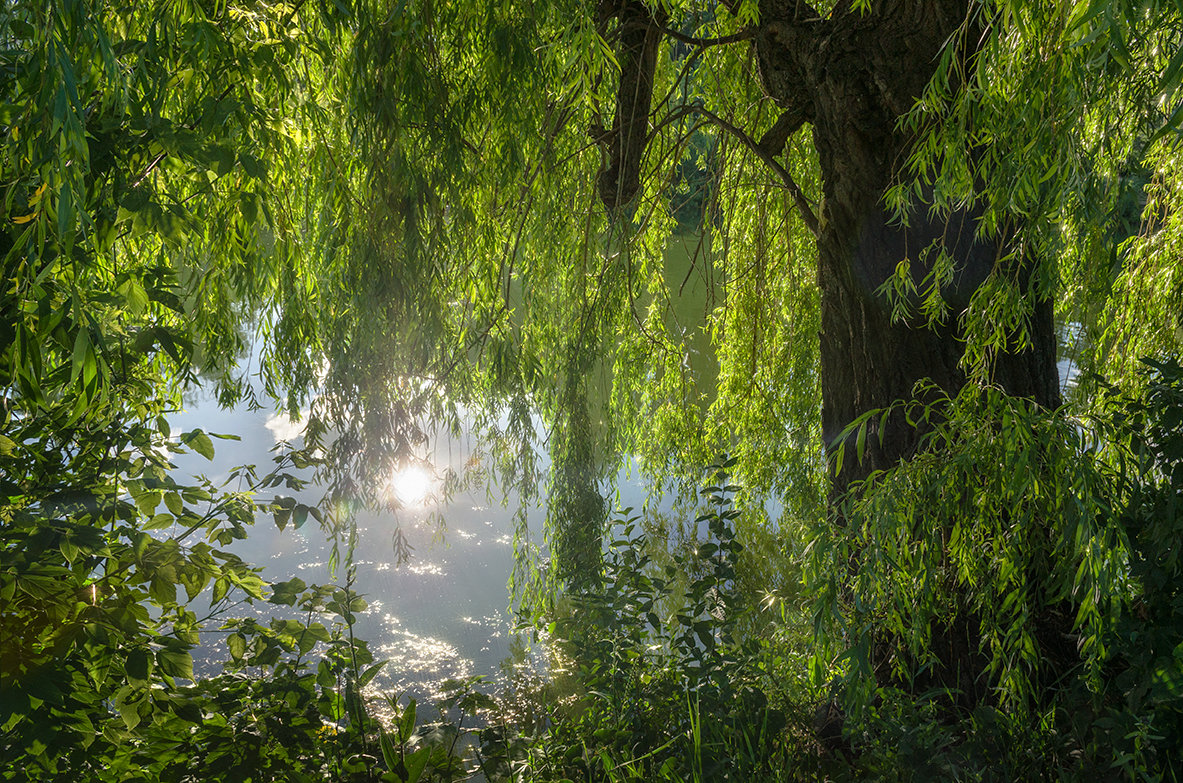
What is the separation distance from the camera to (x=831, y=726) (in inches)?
98.8

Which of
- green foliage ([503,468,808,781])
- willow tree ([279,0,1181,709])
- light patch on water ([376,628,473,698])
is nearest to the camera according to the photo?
willow tree ([279,0,1181,709])

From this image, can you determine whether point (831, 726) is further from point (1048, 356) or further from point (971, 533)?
A: point (1048, 356)

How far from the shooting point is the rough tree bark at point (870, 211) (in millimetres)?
2209

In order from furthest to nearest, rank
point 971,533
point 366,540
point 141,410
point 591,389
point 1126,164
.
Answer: point 366,540 < point 591,389 < point 1126,164 < point 971,533 < point 141,410

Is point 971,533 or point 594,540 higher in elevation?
point 594,540

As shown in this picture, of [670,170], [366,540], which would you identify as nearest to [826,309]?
[670,170]

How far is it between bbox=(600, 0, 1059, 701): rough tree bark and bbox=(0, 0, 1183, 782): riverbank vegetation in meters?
0.01

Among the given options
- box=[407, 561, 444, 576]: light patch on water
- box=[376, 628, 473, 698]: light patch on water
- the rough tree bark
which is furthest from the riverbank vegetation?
box=[407, 561, 444, 576]: light patch on water

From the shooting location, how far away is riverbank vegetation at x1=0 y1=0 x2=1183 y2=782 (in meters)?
1.41

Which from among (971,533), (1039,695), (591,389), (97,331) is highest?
(591,389)

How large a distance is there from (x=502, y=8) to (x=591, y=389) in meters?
1.73

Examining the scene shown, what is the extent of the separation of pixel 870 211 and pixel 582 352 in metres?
1.21

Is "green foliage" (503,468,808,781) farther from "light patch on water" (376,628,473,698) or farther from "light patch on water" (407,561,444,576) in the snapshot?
"light patch on water" (407,561,444,576)

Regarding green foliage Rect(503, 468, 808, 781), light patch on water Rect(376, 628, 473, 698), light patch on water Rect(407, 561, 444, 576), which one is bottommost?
green foliage Rect(503, 468, 808, 781)
